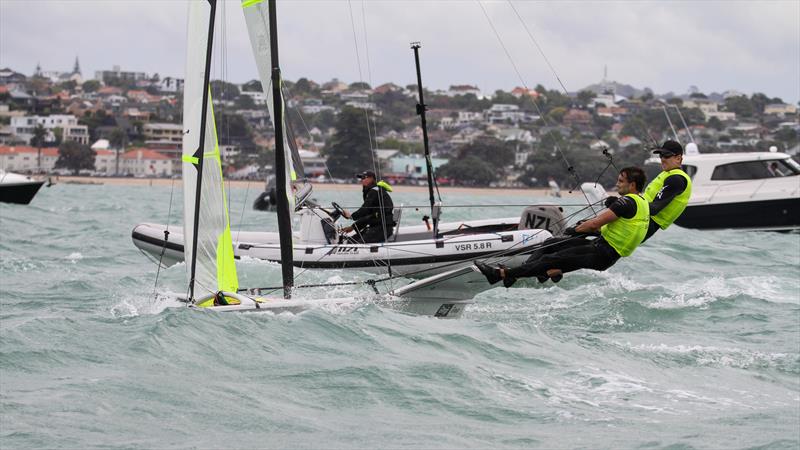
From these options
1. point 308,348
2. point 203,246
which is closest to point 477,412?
point 308,348

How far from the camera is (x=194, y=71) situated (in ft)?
39.1

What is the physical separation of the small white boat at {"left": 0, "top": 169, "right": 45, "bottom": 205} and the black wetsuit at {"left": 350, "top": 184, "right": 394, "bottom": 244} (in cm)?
2042

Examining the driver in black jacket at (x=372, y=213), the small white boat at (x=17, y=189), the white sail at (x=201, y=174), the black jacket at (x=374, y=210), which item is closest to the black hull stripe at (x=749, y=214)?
the driver in black jacket at (x=372, y=213)

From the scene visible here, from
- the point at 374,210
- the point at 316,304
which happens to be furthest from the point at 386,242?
the point at 316,304

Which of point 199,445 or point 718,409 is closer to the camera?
point 199,445

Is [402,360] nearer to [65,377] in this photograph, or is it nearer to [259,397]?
[259,397]

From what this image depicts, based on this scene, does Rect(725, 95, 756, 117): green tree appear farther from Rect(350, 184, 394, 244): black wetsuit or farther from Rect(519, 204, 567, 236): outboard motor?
Rect(350, 184, 394, 244): black wetsuit

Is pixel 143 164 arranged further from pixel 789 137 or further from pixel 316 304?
pixel 316 304

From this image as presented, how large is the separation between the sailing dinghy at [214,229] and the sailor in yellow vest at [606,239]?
5.09 ft

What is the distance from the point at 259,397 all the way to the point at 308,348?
1.60 meters

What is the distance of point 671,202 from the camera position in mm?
9898

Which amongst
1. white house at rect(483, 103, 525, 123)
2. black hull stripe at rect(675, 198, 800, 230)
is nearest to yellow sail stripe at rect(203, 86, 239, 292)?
black hull stripe at rect(675, 198, 800, 230)

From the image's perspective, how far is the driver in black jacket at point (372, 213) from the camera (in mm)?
16094

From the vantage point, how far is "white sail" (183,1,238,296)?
1179 cm
